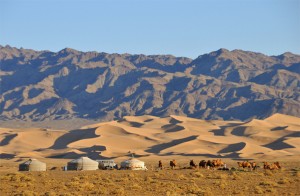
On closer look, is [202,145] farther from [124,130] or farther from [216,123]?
[216,123]

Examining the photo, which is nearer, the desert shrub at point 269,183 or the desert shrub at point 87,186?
the desert shrub at point 87,186

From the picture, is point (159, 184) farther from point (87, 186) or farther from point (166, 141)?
point (166, 141)

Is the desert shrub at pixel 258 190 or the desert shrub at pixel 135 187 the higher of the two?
the desert shrub at pixel 135 187

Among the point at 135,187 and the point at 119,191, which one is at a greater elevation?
the point at 135,187

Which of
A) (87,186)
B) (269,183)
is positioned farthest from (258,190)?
(87,186)

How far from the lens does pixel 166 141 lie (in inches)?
4887

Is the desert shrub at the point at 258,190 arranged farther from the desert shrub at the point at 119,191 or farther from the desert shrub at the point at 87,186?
the desert shrub at the point at 87,186

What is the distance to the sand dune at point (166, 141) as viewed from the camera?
10656cm

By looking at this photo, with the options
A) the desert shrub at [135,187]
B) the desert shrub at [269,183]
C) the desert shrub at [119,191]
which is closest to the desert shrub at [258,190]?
the desert shrub at [269,183]

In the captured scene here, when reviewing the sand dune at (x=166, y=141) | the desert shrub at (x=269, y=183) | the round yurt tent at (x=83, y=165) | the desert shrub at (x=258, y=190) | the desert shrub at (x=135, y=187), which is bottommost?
the desert shrub at (x=258, y=190)

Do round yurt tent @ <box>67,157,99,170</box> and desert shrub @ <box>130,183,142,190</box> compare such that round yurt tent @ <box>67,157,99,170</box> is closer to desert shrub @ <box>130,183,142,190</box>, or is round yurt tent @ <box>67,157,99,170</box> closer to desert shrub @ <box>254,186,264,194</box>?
desert shrub @ <box>130,183,142,190</box>

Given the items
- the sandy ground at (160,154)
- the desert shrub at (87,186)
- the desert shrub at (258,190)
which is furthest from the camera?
the sandy ground at (160,154)

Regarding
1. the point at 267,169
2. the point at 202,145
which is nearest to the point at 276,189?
the point at 267,169

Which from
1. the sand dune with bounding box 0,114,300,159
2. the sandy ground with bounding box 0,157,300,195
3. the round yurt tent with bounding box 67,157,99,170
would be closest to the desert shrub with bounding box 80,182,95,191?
the sandy ground with bounding box 0,157,300,195
